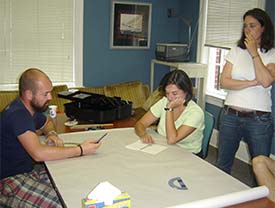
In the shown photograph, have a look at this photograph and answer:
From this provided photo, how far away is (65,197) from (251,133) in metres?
1.46

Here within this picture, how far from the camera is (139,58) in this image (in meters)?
5.00

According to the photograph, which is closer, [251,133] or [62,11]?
[251,133]

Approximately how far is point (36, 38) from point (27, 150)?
2745 mm

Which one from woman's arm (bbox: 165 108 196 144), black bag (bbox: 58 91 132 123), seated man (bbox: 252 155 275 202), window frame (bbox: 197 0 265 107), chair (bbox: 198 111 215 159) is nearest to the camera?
seated man (bbox: 252 155 275 202)

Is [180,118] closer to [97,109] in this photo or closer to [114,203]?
[97,109]

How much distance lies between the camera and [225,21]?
4188 millimetres

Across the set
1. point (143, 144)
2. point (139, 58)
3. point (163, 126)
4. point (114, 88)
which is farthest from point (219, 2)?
point (143, 144)

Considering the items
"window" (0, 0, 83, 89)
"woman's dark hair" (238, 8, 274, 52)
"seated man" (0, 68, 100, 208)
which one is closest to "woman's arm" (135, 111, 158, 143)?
"seated man" (0, 68, 100, 208)

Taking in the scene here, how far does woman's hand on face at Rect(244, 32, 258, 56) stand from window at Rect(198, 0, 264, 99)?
139 cm

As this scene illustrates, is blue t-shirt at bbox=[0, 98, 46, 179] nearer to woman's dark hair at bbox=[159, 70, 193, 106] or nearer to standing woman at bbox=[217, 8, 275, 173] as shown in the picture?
woman's dark hair at bbox=[159, 70, 193, 106]

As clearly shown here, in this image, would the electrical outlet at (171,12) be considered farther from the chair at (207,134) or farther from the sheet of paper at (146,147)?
the sheet of paper at (146,147)

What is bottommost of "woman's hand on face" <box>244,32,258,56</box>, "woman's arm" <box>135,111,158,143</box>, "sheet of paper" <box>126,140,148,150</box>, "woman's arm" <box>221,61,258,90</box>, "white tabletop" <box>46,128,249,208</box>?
"white tabletop" <box>46,128,249,208</box>

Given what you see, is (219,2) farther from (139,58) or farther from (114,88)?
(114,88)

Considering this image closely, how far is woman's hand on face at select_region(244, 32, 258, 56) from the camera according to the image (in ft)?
8.06
